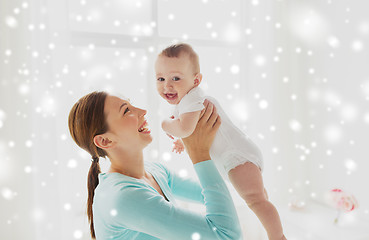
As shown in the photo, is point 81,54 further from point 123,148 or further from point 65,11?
point 123,148

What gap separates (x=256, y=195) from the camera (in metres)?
0.93

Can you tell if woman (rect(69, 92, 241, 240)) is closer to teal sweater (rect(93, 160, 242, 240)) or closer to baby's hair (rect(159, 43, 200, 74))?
teal sweater (rect(93, 160, 242, 240))

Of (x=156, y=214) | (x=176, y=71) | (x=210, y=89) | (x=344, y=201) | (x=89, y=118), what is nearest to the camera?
(x=156, y=214)

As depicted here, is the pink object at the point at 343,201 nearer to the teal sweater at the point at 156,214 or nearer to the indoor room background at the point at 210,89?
the indoor room background at the point at 210,89

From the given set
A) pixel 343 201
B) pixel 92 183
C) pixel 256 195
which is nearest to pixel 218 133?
pixel 256 195

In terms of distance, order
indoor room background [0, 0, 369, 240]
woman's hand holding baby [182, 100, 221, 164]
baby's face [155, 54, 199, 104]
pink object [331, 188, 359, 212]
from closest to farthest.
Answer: woman's hand holding baby [182, 100, 221, 164], baby's face [155, 54, 199, 104], indoor room background [0, 0, 369, 240], pink object [331, 188, 359, 212]

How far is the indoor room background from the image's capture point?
164 cm

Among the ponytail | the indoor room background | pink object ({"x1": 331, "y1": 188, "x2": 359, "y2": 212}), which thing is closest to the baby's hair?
the ponytail

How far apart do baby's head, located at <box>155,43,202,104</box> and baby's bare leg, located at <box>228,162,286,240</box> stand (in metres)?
0.34

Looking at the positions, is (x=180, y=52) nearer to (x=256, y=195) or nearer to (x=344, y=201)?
(x=256, y=195)

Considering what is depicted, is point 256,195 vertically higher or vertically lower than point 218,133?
lower

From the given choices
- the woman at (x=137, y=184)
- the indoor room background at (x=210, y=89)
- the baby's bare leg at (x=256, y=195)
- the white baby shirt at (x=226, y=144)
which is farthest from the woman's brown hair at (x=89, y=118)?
the indoor room background at (x=210, y=89)

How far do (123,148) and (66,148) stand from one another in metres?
1.01

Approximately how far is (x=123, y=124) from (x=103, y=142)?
0.29 ft
